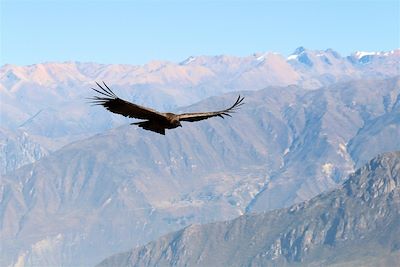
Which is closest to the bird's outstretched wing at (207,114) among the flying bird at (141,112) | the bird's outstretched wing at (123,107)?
the flying bird at (141,112)

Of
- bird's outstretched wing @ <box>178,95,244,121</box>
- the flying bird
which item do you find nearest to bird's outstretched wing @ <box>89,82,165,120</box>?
the flying bird

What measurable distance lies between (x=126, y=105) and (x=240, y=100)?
315 centimetres

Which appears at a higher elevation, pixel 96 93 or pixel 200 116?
pixel 96 93

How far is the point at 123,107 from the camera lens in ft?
72.3

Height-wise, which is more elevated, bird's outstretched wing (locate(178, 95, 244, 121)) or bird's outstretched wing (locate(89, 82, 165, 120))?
bird's outstretched wing (locate(89, 82, 165, 120))

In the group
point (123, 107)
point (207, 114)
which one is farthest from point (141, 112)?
point (207, 114)

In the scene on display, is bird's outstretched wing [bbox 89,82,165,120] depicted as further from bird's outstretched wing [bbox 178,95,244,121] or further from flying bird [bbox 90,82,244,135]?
bird's outstretched wing [bbox 178,95,244,121]

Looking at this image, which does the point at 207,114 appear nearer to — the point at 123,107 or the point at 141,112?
the point at 141,112

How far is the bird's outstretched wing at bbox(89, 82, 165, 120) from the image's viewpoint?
21484 mm

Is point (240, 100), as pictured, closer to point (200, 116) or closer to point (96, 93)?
point (200, 116)

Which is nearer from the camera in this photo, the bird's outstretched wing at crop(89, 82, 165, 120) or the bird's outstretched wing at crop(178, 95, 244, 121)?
the bird's outstretched wing at crop(89, 82, 165, 120)

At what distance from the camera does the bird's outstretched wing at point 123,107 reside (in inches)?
846

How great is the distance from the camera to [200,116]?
79.2ft

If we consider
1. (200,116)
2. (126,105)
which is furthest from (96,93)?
(200,116)
